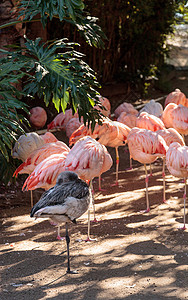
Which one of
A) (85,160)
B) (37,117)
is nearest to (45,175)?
(85,160)

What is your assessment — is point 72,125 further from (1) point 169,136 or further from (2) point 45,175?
(2) point 45,175

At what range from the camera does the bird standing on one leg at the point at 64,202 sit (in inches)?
125

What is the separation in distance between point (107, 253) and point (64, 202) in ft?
2.45

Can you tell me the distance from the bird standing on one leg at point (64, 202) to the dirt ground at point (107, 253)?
0.28 metres

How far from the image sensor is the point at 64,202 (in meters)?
3.25

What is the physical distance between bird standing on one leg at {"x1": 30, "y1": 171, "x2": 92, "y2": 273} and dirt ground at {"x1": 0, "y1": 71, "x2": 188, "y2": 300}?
28cm

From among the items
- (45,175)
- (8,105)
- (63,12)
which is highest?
(63,12)

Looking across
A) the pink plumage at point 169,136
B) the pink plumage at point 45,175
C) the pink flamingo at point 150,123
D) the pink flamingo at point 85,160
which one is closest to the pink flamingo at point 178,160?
the pink flamingo at point 85,160

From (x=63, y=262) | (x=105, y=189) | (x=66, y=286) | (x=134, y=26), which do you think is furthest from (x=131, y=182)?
(x=134, y=26)

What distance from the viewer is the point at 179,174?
173 inches

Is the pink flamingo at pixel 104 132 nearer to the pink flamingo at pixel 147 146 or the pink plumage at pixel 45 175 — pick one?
the pink flamingo at pixel 147 146

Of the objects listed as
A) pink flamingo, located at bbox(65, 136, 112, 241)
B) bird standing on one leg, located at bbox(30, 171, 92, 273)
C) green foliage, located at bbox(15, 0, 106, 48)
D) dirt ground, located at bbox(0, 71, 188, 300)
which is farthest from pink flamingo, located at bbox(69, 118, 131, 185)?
bird standing on one leg, located at bbox(30, 171, 92, 273)

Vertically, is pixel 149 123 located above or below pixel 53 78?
below

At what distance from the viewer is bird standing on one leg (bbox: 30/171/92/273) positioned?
3.19m
